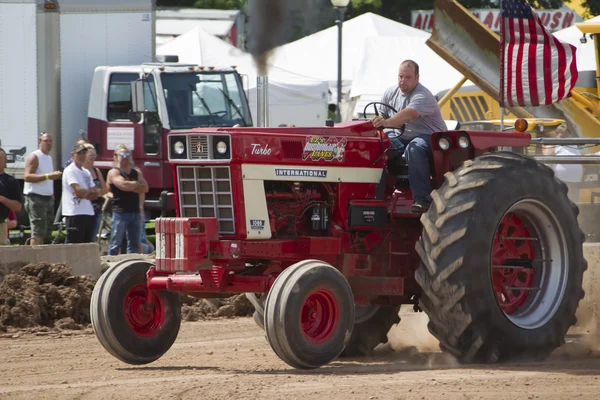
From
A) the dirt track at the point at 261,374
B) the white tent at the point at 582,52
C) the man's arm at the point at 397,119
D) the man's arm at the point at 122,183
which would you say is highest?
the white tent at the point at 582,52

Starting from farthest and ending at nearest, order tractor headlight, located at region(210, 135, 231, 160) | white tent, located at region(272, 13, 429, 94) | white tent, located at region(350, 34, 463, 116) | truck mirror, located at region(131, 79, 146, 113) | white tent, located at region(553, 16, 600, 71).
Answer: white tent, located at region(272, 13, 429, 94) < white tent, located at region(350, 34, 463, 116) < white tent, located at region(553, 16, 600, 71) < truck mirror, located at region(131, 79, 146, 113) < tractor headlight, located at region(210, 135, 231, 160)

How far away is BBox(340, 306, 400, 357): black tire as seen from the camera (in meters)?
8.77

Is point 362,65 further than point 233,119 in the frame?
Yes

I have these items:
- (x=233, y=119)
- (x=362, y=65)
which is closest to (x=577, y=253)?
(x=233, y=119)

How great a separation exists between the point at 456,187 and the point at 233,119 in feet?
33.0

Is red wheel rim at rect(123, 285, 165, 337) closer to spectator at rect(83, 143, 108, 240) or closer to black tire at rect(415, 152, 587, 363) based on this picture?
black tire at rect(415, 152, 587, 363)

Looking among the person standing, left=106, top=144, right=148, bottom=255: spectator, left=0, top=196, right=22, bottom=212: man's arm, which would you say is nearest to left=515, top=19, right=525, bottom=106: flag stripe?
left=106, top=144, right=148, bottom=255: spectator

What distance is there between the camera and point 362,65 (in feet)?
80.1

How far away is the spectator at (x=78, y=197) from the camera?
1338 cm

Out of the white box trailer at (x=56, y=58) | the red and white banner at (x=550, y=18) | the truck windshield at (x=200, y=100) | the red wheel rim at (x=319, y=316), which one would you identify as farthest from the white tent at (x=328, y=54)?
the red wheel rim at (x=319, y=316)

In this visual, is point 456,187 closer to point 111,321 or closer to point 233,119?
point 111,321

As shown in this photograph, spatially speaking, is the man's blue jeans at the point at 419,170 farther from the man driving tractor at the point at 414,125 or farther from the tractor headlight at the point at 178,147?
the tractor headlight at the point at 178,147

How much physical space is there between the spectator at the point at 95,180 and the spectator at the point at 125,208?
0.25 meters

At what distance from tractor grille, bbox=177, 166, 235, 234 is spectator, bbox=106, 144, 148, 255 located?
19.2 feet
